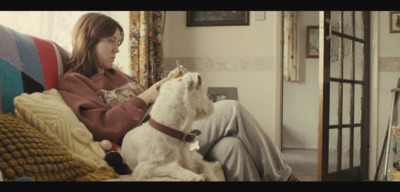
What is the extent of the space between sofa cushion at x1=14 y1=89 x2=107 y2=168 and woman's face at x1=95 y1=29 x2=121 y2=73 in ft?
1.24

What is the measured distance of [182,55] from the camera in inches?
125

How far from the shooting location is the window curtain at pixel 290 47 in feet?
13.5

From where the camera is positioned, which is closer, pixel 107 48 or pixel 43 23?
pixel 107 48

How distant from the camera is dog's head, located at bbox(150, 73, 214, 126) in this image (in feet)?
2.60

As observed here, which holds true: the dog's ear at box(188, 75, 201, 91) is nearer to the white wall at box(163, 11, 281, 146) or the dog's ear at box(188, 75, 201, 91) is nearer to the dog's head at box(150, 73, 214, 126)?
the dog's head at box(150, 73, 214, 126)

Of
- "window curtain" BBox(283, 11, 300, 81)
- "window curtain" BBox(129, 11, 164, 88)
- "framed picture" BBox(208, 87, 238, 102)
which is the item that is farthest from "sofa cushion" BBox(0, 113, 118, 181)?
"window curtain" BBox(283, 11, 300, 81)

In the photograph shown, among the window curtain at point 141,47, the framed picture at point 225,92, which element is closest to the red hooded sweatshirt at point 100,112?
the window curtain at point 141,47

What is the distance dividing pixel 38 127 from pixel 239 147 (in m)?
0.60

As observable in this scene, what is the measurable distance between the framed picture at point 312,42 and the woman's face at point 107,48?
341 cm

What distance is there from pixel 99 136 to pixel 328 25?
1.68m

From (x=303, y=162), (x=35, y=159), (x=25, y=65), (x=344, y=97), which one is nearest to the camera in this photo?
(x=35, y=159)

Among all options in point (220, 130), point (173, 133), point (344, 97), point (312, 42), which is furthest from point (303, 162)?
point (173, 133)

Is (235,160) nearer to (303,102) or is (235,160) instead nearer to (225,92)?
(225,92)

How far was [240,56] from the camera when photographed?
308 cm
